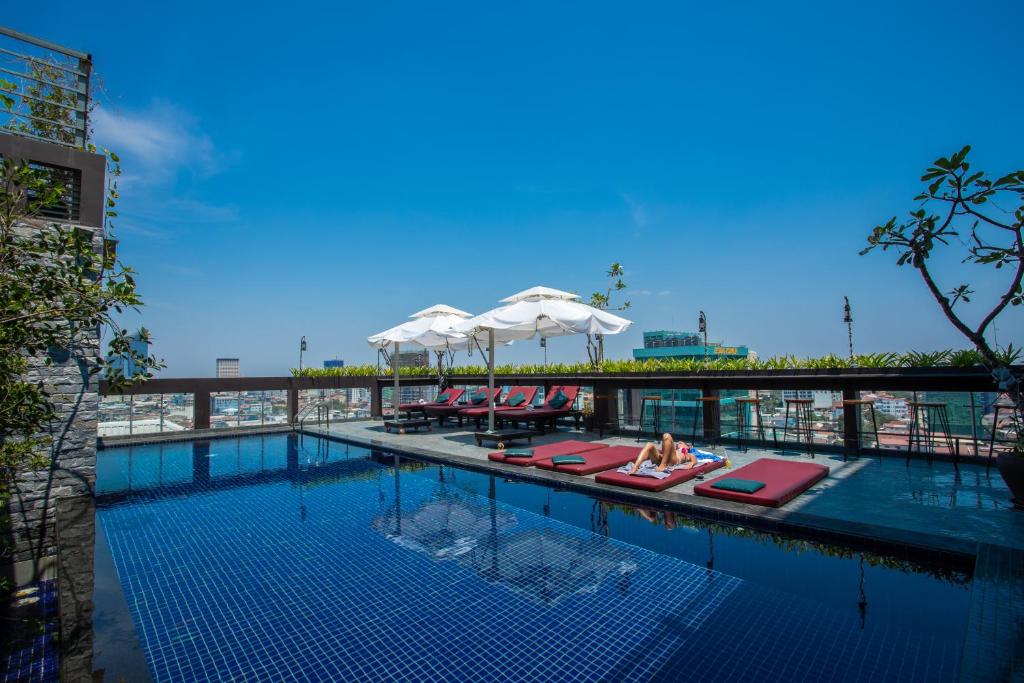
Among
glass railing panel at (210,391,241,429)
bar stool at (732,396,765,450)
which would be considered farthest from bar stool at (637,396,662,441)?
glass railing panel at (210,391,241,429)

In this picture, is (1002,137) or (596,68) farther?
(596,68)

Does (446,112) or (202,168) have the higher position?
(446,112)

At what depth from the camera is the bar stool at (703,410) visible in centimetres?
912

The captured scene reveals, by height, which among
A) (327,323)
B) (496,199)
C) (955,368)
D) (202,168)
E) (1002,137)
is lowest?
(955,368)

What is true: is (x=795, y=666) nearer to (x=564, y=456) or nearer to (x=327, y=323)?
(x=564, y=456)

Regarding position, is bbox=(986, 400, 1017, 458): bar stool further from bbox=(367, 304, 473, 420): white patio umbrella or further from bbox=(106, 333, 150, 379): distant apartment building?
bbox=(106, 333, 150, 379): distant apartment building

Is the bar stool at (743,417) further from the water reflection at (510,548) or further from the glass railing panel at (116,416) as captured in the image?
the glass railing panel at (116,416)

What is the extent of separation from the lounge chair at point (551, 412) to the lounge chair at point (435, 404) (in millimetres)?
2581

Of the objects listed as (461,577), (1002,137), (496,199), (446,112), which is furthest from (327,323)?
(1002,137)

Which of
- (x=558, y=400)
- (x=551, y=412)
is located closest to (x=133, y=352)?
(x=551, y=412)

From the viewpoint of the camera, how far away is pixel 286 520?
219 inches

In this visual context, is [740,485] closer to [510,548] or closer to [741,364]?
[510,548]

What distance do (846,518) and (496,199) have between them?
65.6 feet

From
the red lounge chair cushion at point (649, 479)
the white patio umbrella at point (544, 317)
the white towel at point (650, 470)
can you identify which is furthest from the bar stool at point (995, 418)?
the white patio umbrella at point (544, 317)
